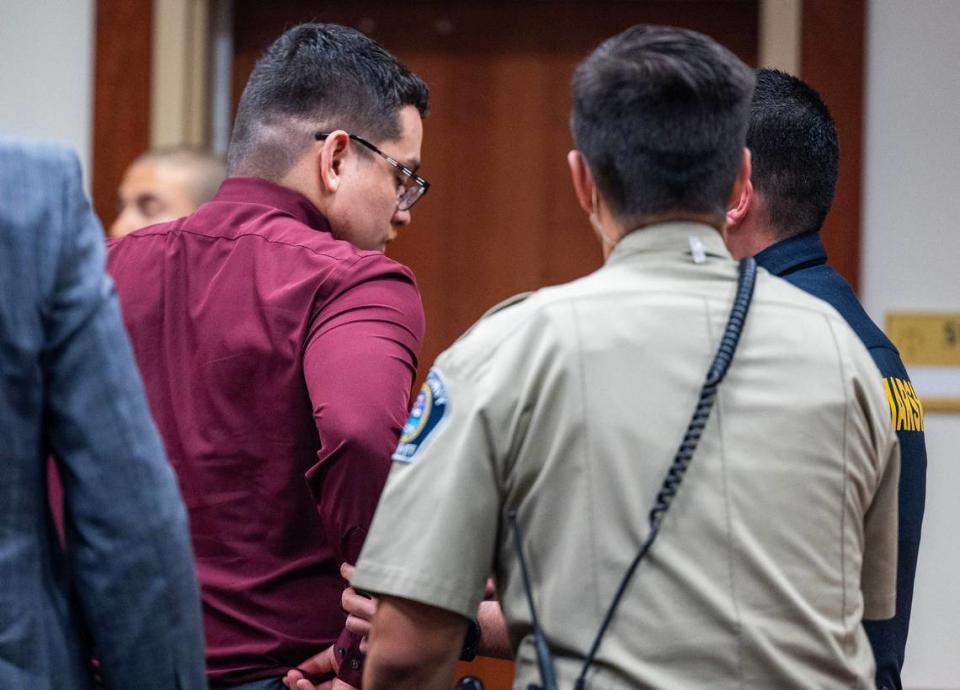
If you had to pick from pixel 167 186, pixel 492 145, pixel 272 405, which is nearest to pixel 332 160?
pixel 272 405

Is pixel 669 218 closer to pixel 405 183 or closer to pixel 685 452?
pixel 685 452

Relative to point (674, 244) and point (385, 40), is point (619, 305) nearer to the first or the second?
point (674, 244)

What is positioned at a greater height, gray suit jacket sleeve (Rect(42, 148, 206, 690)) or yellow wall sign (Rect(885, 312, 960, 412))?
gray suit jacket sleeve (Rect(42, 148, 206, 690))

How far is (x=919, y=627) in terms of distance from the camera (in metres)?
3.21

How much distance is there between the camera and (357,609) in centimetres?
152

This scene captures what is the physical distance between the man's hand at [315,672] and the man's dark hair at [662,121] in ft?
2.15

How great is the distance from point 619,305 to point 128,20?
8.43ft

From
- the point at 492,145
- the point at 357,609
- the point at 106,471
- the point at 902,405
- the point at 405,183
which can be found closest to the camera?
the point at 106,471

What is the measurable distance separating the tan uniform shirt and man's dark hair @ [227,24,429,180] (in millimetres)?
700

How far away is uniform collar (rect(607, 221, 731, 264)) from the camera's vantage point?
48.6 inches

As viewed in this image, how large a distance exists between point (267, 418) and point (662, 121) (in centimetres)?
61

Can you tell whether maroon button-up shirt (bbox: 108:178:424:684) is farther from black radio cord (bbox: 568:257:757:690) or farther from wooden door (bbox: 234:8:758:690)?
wooden door (bbox: 234:8:758:690)

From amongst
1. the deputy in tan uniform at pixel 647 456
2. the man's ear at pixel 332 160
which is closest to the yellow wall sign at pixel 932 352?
the man's ear at pixel 332 160

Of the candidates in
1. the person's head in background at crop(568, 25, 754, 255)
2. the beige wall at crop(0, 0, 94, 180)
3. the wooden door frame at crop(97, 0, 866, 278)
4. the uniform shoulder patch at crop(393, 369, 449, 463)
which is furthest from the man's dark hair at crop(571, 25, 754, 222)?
the beige wall at crop(0, 0, 94, 180)
